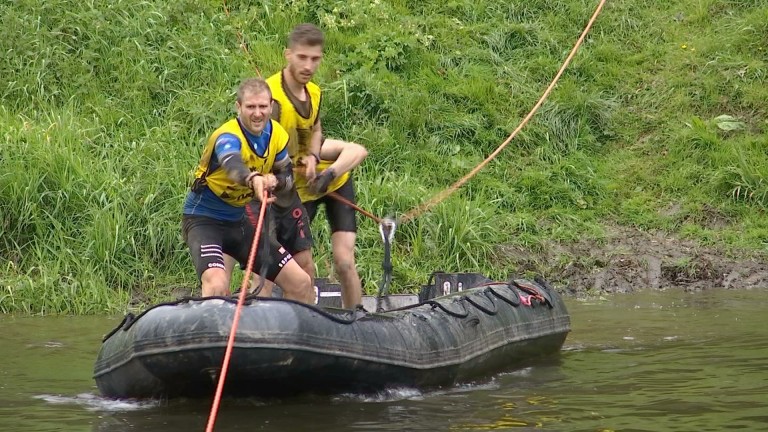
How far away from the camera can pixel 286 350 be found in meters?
6.58

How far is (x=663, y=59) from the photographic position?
15141 mm

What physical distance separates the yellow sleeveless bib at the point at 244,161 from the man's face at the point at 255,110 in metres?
0.07

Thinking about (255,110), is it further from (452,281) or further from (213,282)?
(452,281)

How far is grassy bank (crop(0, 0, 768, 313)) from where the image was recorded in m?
11.3

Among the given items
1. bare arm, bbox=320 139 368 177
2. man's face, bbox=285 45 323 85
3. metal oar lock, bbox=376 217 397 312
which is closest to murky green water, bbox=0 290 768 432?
metal oar lock, bbox=376 217 397 312

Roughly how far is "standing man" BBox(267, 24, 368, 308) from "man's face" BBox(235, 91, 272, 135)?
0.52m

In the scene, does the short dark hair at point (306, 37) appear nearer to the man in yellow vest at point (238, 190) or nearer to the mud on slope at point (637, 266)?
the man in yellow vest at point (238, 190)

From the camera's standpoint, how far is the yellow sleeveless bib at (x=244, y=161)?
24.0 feet

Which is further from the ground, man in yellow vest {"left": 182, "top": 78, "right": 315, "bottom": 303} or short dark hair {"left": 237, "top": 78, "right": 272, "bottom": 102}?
short dark hair {"left": 237, "top": 78, "right": 272, "bottom": 102}

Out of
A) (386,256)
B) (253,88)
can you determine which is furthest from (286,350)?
(386,256)

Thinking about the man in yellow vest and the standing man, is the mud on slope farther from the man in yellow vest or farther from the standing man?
the man in yellow vest

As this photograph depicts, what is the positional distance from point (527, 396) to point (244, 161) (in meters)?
2.16

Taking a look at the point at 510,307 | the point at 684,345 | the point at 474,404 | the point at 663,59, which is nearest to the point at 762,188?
the point at 663,59

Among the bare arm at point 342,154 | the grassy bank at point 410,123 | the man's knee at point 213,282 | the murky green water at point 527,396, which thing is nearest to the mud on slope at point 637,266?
the grassy bank at point 410,123
